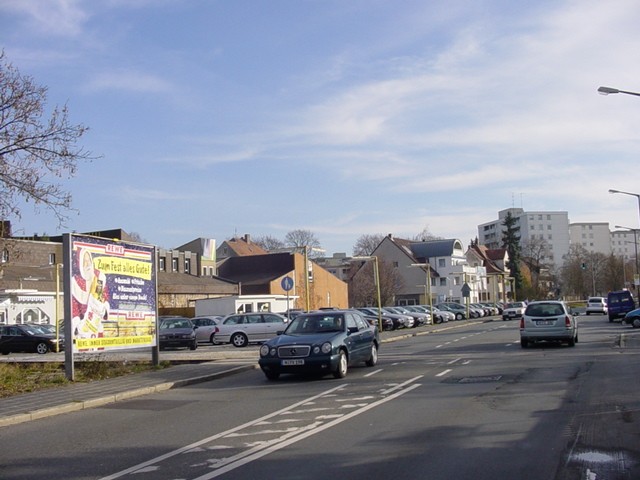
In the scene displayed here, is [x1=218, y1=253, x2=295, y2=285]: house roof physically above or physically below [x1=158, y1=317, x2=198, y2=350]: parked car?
above

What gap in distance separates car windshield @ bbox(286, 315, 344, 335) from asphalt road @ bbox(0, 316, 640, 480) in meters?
1.39

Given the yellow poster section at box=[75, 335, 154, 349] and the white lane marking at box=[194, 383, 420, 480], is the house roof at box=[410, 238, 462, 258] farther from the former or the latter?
the white lane marking at box=[194, 383, 420, 480]

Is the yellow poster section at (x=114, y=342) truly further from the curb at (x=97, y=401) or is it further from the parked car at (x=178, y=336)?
the parked car at (x=178, y=336)

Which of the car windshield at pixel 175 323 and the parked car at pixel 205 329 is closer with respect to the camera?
the car windshield at pixel 175 323

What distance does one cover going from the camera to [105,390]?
14.6 metres

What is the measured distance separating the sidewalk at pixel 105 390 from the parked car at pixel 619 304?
112ft

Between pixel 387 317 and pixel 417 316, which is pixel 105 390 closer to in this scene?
pixel 387 317

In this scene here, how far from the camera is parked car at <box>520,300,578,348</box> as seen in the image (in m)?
24.2

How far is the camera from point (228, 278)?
81562mm

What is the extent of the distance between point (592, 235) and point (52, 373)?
18720 centimetres

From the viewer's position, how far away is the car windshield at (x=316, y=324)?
17312 millimetres

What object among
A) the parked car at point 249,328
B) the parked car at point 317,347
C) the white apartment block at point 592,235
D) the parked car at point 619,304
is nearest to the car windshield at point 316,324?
the parked car at point 317,347

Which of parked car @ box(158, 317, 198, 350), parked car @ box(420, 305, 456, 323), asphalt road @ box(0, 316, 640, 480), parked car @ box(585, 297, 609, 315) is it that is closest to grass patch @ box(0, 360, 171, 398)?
asphalt road @ box(0, 316, 640, 480)

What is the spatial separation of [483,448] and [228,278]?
74244mm
